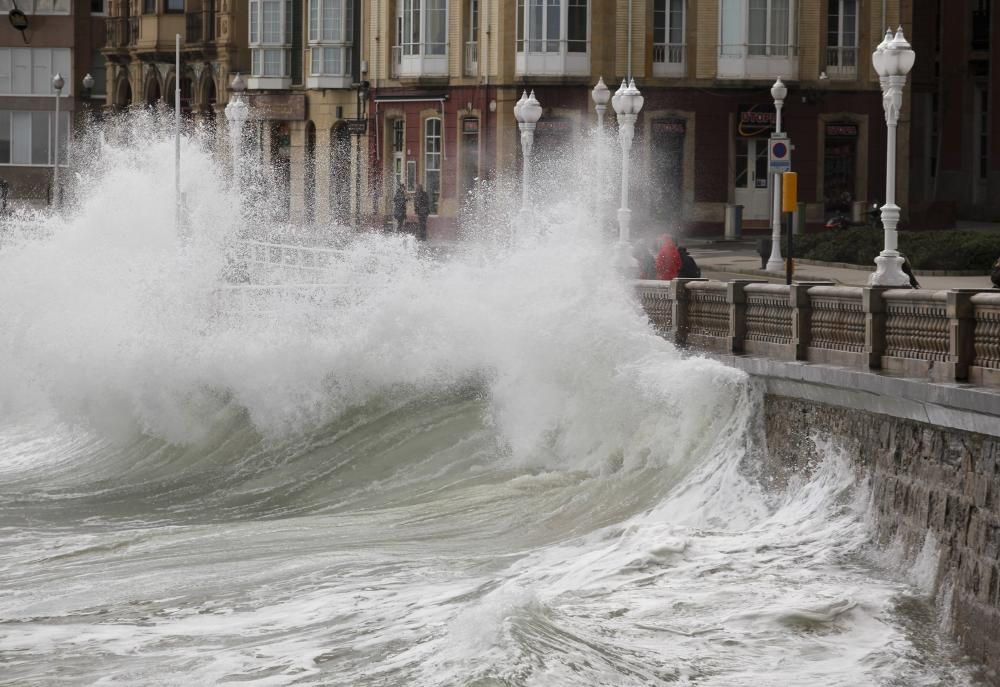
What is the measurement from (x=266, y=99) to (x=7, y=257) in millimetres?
31020

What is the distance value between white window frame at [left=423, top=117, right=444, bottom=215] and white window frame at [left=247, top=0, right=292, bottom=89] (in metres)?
9.26

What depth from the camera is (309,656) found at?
1334cm

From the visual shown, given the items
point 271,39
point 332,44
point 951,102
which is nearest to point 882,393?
point 951,102

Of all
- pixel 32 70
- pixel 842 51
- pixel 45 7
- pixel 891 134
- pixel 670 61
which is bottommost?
pixel 891 134

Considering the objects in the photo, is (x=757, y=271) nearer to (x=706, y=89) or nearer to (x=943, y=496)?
(x=706, y=89)

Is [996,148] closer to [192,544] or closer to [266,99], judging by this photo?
[266,99]

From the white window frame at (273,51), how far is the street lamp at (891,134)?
40508 mm

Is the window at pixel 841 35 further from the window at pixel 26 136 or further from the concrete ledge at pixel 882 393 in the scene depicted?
the window at pixel 26 136

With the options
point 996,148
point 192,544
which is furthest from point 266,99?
point 192,544

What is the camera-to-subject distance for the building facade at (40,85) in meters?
78.8

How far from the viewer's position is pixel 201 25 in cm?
6881

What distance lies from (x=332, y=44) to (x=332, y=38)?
0.25 m

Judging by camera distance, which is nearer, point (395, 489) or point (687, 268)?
point (395, 489)

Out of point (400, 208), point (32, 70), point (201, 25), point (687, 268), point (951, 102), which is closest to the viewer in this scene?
point (687, 268)
